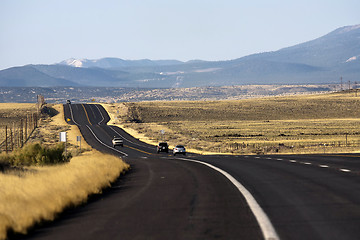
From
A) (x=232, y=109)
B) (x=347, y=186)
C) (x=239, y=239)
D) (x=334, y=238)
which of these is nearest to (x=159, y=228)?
(x=239, y=239)

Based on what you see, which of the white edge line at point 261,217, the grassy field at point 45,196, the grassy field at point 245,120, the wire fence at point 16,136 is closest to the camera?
the white edge line at point 261,217

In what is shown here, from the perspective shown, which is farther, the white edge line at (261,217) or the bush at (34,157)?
the bush at (34,157)

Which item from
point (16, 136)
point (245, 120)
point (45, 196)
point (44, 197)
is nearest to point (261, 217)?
point (44, 197)

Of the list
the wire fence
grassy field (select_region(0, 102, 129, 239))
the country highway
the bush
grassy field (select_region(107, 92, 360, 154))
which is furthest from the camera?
grassy field (select_region(107, 92, 360, 154))

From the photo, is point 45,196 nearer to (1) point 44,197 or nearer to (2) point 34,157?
(1) point 44,197

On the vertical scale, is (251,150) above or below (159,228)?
below

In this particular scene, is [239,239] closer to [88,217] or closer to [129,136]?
[88,217]

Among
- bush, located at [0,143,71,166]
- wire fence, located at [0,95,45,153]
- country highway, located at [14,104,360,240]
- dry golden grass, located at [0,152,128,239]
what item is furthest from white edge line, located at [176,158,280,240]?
wire fence, located at [0,95,45,153]

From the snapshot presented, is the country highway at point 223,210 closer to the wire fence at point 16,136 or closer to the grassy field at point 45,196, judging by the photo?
the grassy field at point 45,196

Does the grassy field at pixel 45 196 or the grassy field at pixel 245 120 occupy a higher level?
the grassy field at pixel 45 196

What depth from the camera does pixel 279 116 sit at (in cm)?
15038

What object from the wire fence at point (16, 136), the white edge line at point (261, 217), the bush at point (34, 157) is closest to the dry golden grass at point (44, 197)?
the white edge line at point (261, 217)

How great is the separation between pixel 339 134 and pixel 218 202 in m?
80.5

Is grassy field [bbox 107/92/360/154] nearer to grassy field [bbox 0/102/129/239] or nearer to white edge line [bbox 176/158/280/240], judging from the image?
grassy field [bbox 0/102/129/239]
